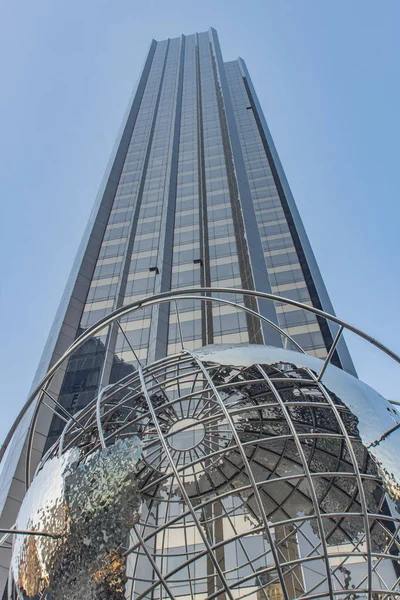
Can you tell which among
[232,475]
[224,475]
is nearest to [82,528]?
[224,475]

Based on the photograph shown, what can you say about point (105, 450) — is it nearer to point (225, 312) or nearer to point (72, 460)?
point (72, 460)

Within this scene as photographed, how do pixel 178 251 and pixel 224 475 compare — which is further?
pixel 178 251

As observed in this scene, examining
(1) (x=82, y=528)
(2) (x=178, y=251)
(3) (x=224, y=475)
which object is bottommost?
(1) (x=82, y=528)

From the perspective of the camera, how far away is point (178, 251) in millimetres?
35969

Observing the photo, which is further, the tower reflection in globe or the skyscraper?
the skyscraper

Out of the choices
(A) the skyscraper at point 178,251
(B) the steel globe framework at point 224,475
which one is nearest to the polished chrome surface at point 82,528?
(B) the steel globe framework at point 224,475

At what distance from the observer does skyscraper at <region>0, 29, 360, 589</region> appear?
27.1 m

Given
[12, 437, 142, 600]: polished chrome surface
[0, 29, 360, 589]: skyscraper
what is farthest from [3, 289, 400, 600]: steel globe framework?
[0, 29, 360, 589]: skyscraper

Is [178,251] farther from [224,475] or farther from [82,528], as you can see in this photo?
[82,528]

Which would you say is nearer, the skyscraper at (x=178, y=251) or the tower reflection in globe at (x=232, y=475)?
the tower reflection in globe at (x=232, y=475)

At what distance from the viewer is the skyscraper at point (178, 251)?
27109 millimetres

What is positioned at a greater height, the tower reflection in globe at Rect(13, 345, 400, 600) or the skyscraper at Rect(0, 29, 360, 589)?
the skyscraper at Rect(0, 29, 360, 589)

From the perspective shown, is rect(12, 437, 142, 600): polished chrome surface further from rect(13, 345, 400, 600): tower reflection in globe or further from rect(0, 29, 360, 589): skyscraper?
rect(0, 29, 360, 589): skyscraper

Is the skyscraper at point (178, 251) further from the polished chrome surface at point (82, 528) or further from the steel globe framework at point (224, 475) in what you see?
the polished chrome surface at point (82, 528)
